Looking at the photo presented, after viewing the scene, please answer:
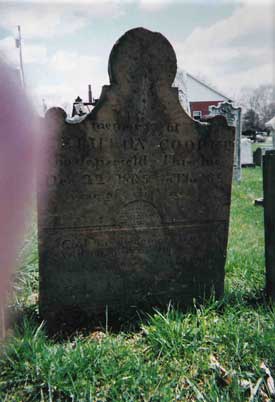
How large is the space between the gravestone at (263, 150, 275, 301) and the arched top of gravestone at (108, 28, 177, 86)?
115 cm

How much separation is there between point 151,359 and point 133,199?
1287 millimetres

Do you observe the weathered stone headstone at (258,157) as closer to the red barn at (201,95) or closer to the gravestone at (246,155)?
the gravestone at (246,155)

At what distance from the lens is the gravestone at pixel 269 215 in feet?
12.5

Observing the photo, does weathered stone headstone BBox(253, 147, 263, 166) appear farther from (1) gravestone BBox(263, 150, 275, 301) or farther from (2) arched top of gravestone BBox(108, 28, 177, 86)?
(2) arched top of gravestone BBox(108, 28, 177, 86)

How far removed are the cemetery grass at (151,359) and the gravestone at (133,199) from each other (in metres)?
A: 0.30

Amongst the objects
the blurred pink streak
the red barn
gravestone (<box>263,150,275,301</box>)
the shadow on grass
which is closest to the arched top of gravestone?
gravestone (<box>263,150,275,301</box>)

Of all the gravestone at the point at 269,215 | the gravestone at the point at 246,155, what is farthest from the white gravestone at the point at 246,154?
the gravestone at the point at 269,215

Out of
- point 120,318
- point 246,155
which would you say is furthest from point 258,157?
point 120,318

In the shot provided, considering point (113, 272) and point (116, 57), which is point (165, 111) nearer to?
point (116, 57)

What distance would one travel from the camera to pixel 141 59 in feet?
11.2

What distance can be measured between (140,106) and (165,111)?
0.71 feet

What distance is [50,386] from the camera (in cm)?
255

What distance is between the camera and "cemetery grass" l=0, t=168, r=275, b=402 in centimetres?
257

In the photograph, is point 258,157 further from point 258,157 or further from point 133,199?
point 133,199
